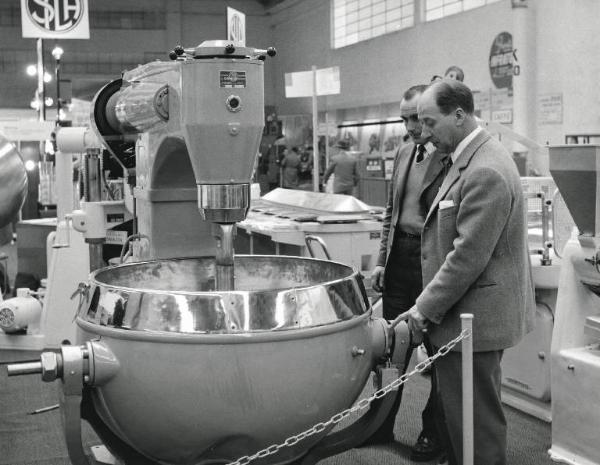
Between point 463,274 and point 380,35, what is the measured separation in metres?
13.9

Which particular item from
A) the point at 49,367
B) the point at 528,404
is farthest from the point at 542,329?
the point at 49,367

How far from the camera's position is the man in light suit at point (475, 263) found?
8.23ft

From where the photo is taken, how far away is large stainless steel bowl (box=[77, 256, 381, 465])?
194 centimetres

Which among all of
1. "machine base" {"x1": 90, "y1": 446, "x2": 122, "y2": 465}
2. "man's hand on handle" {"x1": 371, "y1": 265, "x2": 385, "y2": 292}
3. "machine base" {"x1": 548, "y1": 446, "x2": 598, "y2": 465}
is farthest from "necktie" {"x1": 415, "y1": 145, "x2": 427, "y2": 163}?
"machine base" {"x1": 90, "y1": 446, "x2": 122, "y2": 465}

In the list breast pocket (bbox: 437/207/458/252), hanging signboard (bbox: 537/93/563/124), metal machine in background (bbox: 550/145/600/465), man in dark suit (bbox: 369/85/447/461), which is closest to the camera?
breast pocket (bbox: 437/207/458/252)

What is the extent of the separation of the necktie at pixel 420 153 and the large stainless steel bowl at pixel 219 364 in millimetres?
1364

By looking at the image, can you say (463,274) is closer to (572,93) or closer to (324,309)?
(324,309)

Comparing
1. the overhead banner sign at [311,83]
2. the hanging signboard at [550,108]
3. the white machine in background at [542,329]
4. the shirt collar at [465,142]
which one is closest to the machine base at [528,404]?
the white machine in background at [542,329]

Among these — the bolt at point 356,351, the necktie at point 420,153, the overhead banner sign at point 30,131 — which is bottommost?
the bolt at point 356,351

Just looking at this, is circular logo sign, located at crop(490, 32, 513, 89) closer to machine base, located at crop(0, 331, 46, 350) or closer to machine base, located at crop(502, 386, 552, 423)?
machine base, located at crop(502, 386, 552, 423)

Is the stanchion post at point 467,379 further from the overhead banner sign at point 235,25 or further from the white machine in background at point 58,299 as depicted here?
the white machine in background at point 58,299

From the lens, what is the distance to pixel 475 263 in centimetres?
251

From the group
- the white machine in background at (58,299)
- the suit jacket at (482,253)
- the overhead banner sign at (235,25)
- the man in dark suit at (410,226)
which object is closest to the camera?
the suit jacket at (482,253)

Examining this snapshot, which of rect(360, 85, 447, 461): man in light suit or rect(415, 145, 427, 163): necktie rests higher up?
rect(415, 145, 427, 163): necktie
